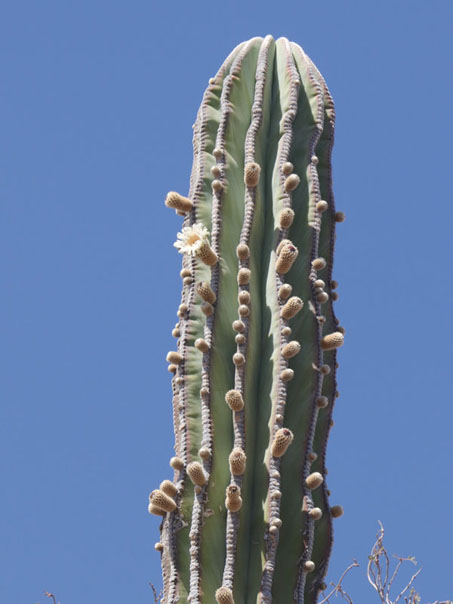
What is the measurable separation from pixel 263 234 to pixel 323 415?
0.75m

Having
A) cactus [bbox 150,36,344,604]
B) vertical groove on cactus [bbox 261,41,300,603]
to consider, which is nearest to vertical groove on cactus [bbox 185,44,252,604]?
cactus [bbox 150,36,344,604]

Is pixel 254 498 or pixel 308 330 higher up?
pixel 308 330

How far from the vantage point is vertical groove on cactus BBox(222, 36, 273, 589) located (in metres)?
3.16

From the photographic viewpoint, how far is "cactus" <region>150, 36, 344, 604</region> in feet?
10.6

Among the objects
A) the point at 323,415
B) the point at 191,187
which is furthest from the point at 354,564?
the point at 191,187

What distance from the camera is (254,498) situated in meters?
3.30

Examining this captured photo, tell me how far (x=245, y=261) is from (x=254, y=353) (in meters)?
0.35

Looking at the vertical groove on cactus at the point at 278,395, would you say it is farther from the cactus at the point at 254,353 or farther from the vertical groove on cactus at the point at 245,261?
the vertical groove on cactus at the point at 245,261

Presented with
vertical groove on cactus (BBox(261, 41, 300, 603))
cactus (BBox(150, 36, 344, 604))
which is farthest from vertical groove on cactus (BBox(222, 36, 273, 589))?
vertical groove on cactus (BBox(261, 41, 300, 603))

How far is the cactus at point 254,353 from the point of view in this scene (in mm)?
3229

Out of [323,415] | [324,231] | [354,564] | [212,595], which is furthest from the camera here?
[354,564]

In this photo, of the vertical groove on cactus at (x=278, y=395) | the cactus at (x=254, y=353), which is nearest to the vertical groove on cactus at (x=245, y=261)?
the cactus at (x=254, y=353)

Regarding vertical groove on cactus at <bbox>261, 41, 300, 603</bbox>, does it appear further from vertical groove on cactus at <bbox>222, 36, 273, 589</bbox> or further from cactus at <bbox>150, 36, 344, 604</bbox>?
vertical groove on cactus at <bbox>222, 36, 273, 589</bbox>

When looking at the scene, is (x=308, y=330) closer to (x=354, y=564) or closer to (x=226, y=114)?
(x=226, y=114)
